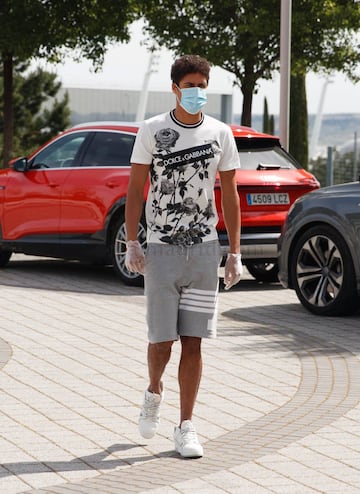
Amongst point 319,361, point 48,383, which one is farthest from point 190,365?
point 319,361

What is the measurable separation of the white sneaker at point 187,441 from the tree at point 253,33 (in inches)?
733

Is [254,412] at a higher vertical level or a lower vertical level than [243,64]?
lower

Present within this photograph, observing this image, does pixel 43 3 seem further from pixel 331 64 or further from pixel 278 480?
pixel 278 480

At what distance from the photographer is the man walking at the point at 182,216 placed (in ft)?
20.7

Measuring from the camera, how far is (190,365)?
21.2ft

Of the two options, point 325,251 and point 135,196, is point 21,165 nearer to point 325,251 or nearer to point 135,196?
point 325,251

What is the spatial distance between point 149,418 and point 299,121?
95.4ft

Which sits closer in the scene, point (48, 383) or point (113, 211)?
point (48, 383)

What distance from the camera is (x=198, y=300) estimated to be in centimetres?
638

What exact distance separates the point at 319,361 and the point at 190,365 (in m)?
2.75

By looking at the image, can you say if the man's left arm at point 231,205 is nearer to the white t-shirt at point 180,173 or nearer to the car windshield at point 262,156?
the white t-shirt at point 180,173

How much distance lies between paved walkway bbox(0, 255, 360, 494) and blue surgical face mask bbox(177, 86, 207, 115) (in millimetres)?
1640

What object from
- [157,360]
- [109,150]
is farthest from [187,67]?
[109,150]

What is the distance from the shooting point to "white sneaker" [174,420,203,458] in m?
6.26
